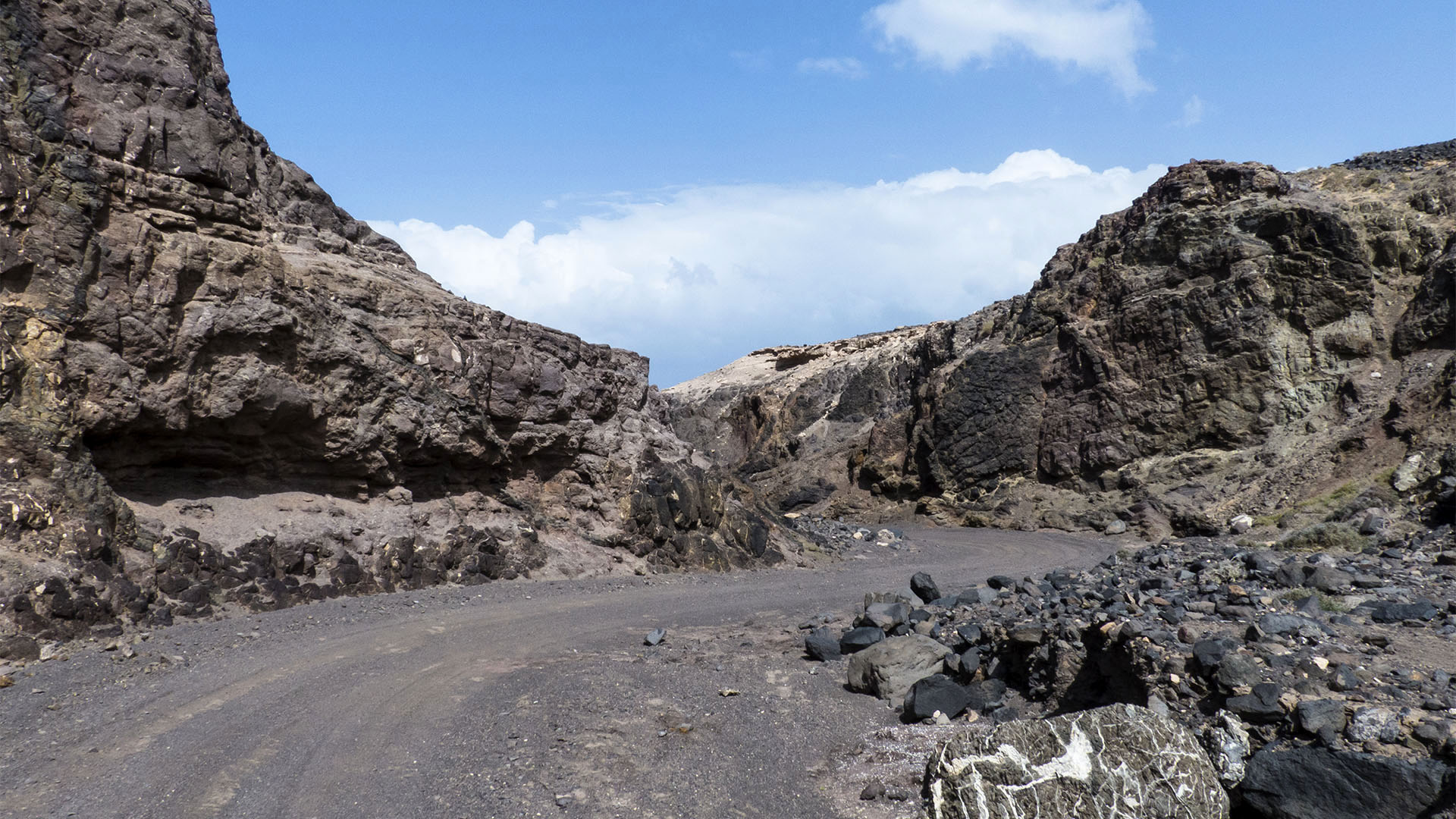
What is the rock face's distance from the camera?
12141 mm

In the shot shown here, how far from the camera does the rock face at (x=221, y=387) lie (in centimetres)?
1214

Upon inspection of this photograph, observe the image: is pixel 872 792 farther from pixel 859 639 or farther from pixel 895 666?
pixel 859 639

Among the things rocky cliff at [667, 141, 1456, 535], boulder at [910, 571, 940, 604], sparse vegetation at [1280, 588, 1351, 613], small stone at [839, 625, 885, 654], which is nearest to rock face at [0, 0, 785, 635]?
boulder at [910, 571, 940, 604]

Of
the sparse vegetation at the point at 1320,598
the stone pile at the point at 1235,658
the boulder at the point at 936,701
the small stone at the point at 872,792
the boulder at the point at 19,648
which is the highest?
the boulder at the point at 19,648

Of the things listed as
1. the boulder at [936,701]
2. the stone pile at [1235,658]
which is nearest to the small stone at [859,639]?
the stone pile at [1235,658]

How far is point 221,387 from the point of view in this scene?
14.7 metres

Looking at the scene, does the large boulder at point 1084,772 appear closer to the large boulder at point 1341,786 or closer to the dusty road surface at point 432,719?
the large boulder at point 1341,786

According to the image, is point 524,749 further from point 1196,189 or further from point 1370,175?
point 1370,175

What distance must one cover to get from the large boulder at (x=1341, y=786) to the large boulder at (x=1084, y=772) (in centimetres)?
31

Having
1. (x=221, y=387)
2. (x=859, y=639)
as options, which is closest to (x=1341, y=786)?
(x=859, y=639)

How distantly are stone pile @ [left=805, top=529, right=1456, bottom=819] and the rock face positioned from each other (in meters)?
8.91

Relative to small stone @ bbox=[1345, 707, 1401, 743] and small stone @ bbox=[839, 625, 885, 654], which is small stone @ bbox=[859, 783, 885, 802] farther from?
small stone @ bbox=[839, 625, 885, 654]

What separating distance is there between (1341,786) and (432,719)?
7.76 m

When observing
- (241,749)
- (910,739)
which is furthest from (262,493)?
(910,739)
